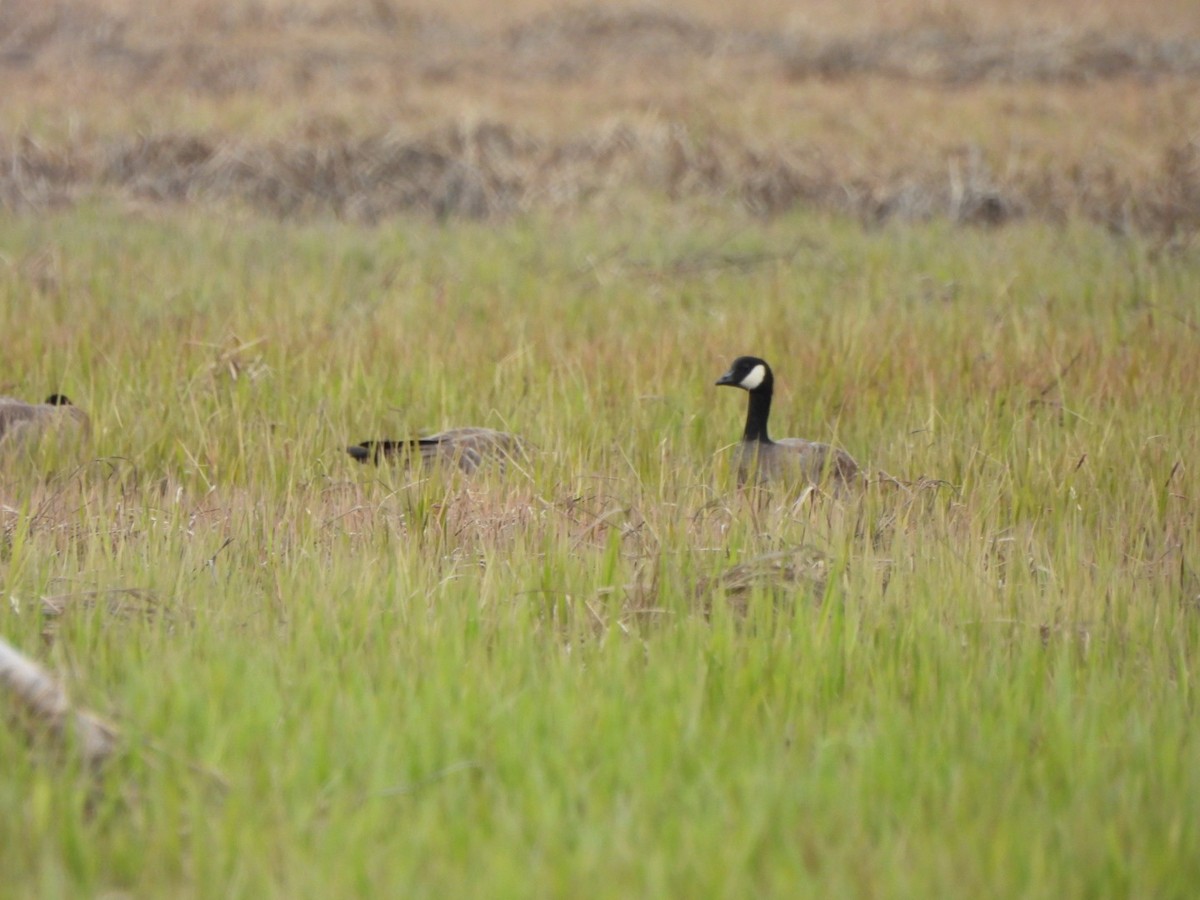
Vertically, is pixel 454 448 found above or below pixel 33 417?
below

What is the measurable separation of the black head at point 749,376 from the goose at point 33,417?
237 cm

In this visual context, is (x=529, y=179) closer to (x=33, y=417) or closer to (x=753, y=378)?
(x=753, y=378)

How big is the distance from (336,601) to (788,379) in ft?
10.5

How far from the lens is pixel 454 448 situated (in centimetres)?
499

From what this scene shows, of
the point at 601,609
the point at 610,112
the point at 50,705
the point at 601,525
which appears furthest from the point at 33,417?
the point at 610,112

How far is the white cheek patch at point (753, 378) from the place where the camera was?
535cm

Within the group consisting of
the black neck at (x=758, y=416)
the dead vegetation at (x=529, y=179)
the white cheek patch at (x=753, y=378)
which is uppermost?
the dead vegetation at (x=529, y=179)

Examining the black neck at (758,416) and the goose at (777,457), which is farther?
the black neck at (758,416)

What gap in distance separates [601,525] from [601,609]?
2.50 ft

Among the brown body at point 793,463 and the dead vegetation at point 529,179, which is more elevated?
the dead vegetation at point 529,179

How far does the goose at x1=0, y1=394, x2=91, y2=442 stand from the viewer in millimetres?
5020

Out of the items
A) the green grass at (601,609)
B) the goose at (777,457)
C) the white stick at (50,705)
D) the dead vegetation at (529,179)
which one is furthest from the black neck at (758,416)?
the dead vegetation at (529,179)

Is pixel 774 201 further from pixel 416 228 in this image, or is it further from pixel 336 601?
pixel 336 601

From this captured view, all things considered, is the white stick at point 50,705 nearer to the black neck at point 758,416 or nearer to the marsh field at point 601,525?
the marsh field at point 601,525
